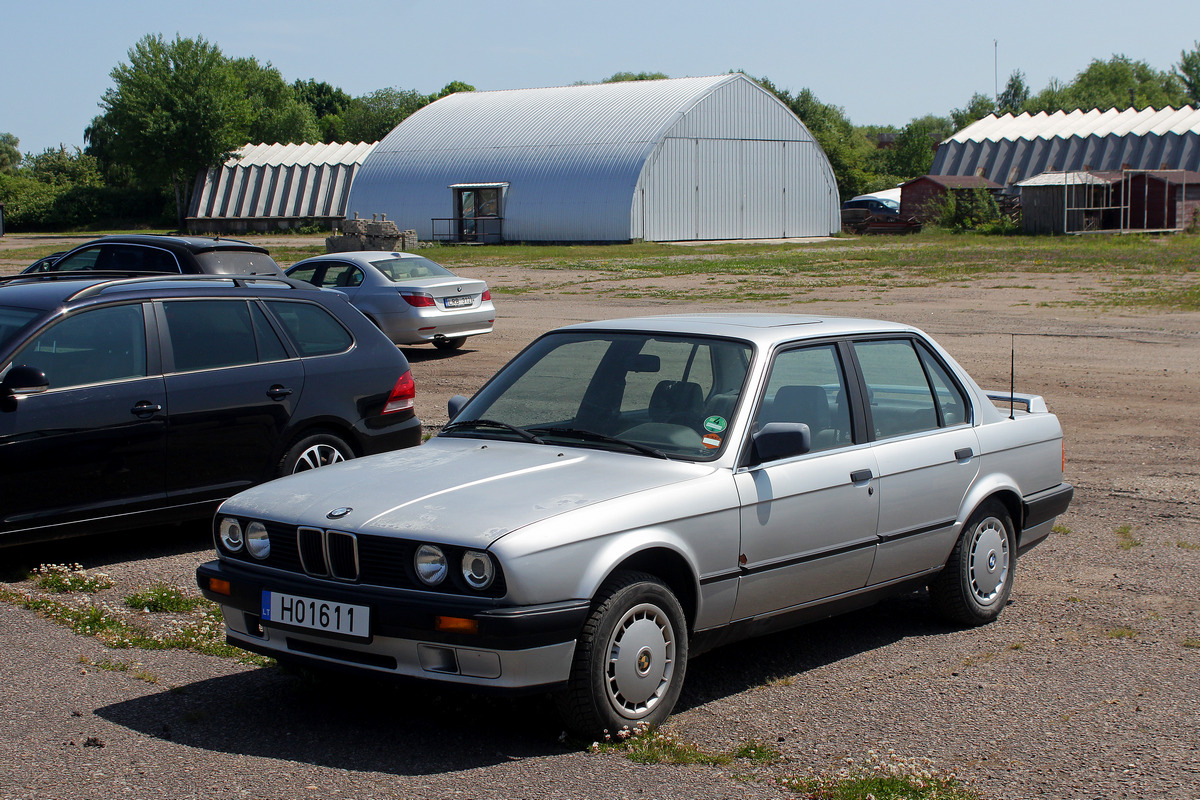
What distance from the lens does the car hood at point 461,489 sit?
4.21 metres

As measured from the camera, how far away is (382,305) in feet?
59.7

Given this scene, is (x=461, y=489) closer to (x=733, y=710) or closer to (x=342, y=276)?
(x=733, y=710)

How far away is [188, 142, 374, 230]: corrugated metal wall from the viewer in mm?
66312

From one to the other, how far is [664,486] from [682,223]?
1997 inches

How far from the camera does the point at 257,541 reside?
15.3 feet

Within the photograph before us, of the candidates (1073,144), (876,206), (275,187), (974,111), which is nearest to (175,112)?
(275,187)

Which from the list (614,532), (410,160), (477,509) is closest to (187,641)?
(477,509)

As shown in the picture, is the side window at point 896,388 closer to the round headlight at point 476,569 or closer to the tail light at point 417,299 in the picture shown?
the round headlight at point 476,569

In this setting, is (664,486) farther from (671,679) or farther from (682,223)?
(682,223)

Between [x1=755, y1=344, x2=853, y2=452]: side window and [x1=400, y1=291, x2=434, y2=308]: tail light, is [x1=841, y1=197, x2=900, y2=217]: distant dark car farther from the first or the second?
[x1=755, y1=344, x2=853, y2=452]: side window

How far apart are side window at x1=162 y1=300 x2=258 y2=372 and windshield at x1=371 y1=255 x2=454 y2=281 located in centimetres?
1087

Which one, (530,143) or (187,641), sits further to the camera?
(530,143)

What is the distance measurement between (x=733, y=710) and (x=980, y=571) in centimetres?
185

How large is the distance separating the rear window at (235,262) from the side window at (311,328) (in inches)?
260
